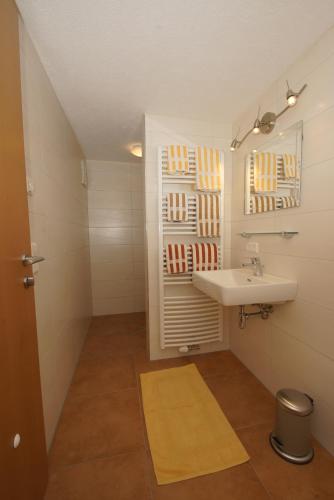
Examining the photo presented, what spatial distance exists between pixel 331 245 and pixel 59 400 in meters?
1.97

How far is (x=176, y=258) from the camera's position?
75.6 inches

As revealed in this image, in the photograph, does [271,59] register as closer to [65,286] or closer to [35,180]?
[35,180]

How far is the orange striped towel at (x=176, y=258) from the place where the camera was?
1.91 meters

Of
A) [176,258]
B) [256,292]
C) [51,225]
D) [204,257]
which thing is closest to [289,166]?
[256,292]

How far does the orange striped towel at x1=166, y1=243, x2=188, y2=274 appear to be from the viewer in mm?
1914

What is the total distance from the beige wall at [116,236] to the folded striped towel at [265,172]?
1742 millimetres

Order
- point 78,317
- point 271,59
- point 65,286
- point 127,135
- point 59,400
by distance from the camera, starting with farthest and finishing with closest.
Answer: point 127,135 < point 78,317 < point 65,286 < point 59,400 < point 271,59

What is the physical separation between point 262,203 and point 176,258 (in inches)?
33.7

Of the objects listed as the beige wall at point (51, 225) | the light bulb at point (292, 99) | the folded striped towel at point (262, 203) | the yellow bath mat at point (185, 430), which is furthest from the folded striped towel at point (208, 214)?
the yellow bath mat at point (185, 430)

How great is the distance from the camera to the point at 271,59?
51.6 inches

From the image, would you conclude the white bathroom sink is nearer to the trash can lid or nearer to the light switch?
the trash can lid

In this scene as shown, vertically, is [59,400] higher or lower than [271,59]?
lower

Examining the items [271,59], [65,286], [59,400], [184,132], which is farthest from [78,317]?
[271,59]

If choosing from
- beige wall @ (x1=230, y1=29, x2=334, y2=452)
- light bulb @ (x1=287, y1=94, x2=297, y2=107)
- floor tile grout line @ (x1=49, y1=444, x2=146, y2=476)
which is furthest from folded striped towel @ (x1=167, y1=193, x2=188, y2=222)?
floor tile grout line @ (x1=49, y1=444, x2=146, y2=476)
